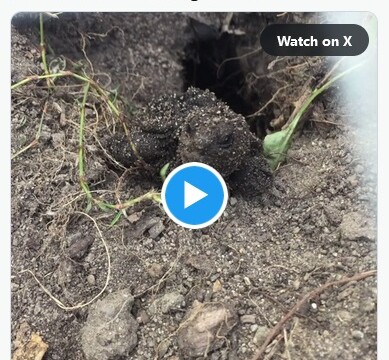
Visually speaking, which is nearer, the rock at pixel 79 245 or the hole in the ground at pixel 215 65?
the rock at pixel 79 245

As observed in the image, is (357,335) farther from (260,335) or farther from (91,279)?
(91,279)

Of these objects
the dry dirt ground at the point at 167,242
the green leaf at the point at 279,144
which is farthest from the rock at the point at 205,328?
the green leaf at the point at 279,144

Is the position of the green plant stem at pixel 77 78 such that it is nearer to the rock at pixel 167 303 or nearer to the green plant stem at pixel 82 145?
the green plant stem at pixel 82 145

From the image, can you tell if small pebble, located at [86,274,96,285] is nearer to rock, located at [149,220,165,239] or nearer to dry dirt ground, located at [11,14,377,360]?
dry dirt ground, located at [11,14,377,360]

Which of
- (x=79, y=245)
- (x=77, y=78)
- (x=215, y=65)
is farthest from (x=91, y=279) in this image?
(x=215, y=65)
